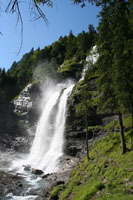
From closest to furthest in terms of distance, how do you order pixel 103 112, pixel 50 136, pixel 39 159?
pixel 103 112, pixel 39 159, pixel 50 136

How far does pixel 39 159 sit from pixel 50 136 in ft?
18.8

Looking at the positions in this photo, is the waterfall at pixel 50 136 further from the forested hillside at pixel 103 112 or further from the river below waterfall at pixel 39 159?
the forested hillside at pixel 103 112

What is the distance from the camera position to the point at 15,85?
61.6 m

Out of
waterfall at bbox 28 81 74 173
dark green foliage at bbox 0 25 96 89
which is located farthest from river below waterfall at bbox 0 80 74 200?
dark green foliage at bbox 0 25 96 89

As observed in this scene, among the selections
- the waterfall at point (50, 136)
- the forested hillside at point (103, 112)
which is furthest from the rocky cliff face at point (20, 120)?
the waterfall at point (50, 136)

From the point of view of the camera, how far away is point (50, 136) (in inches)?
1396

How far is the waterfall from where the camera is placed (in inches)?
1168

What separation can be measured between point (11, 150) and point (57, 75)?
31734 mm

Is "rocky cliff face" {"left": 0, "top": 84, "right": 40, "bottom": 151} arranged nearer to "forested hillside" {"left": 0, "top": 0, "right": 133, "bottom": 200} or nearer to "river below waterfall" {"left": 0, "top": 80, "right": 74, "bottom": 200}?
"forested hillside" {"left": 0, "top": 0, "right": 133, "bottom": 200}

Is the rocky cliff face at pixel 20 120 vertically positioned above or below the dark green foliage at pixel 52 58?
below

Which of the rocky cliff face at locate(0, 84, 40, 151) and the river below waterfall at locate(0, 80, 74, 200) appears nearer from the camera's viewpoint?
the river below waterfall at locate(0, 80, 74, 200)

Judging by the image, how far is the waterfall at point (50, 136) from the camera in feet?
97.3

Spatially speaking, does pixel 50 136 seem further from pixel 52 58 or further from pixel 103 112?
pixel 52 58

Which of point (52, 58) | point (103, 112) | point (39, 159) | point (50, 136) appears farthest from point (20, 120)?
point (52, 58)
